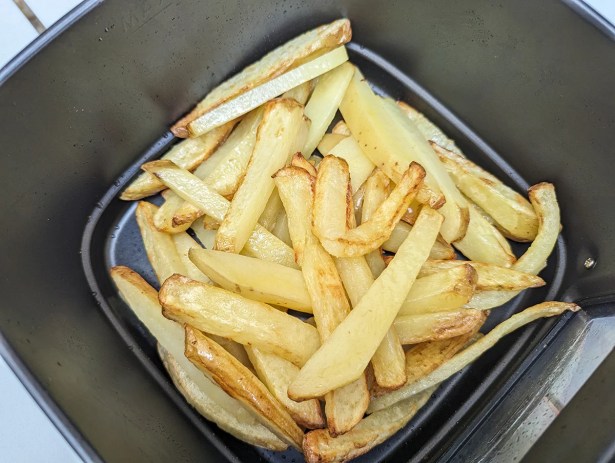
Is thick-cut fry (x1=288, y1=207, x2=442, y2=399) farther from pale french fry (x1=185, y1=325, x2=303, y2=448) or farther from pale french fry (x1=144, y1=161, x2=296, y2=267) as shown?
pale french fry (x1=144, y1=161, x2=296, y2=267)

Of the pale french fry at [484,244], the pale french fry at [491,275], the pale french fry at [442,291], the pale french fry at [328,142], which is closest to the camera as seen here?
the pale french fry at [442,291]

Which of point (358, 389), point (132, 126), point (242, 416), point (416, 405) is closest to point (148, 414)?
point (242, 416)

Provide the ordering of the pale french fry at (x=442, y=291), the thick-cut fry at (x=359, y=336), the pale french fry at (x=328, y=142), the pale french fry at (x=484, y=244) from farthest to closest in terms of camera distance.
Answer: the pale french fry at (x=328, y=142), the pale french fry at (x=484, y=244), the pale french fry at (x=442, y=291), the thick-cut fry at (x=359, y=336)

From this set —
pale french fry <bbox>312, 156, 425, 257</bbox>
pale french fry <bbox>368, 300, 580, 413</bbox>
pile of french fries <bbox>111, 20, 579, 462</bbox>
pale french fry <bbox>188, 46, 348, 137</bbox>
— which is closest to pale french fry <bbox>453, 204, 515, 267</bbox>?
pile of french fries <bbox>111, 20, 579, 462</bbox>

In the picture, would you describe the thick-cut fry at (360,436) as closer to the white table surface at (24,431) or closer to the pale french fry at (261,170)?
the pale french fry at (261,170)

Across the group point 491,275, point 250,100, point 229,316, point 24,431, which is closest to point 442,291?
point 491,275

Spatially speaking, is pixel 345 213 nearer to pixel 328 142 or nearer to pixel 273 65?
pixel 328 142

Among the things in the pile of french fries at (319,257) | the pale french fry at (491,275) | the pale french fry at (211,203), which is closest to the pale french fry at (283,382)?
the pile of french fries at (319,257)
